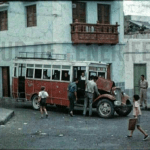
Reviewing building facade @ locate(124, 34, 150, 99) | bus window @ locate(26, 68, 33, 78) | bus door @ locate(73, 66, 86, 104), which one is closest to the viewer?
bus door @ locate(73, 66, 86, 104)

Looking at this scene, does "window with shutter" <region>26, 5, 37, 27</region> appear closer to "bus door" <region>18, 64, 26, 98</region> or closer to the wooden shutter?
the wooden shutter

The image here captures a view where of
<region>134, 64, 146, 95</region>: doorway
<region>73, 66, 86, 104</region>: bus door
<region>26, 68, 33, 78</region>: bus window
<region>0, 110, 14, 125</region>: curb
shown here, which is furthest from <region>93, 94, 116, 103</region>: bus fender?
<region>134, 64, 146, 95</region>: doorway

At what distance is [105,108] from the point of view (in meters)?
15.8

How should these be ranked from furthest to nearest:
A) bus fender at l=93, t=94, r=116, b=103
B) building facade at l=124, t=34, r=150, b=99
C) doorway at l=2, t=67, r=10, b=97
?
doorway at l=2, t=67, r=10, b=97
building facade at l=124, t=34, r=150, b=99
bus fender at l=93, t=94, r=116, b=103

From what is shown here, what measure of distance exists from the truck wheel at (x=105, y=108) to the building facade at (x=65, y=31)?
22.8 feet

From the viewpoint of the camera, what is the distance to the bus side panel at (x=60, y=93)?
16859 mm

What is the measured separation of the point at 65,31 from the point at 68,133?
1125 centimetres

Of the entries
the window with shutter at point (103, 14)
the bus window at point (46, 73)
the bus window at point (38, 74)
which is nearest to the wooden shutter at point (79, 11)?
the window with shutter at point (103, 14)

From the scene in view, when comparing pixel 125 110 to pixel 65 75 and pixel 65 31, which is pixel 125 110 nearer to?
pixel 65 75

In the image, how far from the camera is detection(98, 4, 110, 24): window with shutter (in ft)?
77.9

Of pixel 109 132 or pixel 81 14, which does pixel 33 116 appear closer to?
pixel 109 132

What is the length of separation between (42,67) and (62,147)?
29.0ft

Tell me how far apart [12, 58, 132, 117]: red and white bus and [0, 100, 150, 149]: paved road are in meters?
0.97

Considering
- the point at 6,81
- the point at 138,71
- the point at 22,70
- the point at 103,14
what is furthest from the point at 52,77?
the point at 138,71
